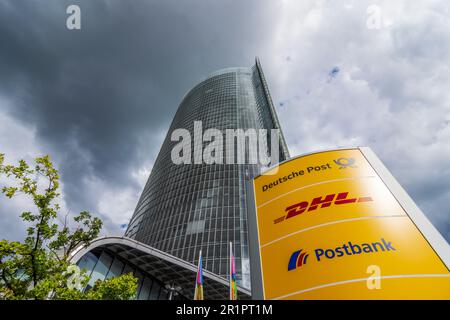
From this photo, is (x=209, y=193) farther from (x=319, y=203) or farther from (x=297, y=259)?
(x=297, y=259)

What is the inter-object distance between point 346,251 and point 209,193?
62860 millimetres

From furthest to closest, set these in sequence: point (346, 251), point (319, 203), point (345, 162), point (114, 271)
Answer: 1. point (114, 271)
2. point (345, 162)
3. point (319, 203)
4. point (346, 251)

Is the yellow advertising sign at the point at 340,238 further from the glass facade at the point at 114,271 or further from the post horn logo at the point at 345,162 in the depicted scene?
the glass facade at the point at 114,271

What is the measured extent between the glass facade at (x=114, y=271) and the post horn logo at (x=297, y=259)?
64.5ft

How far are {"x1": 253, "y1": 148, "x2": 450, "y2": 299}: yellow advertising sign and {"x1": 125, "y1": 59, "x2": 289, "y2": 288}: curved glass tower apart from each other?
44963mm

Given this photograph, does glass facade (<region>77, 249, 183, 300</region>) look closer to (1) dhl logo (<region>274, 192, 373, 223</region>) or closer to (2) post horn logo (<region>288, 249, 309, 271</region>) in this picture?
(1) dhl logo (<region>274, 192, 373, 223</region>)

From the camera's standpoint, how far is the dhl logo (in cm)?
704

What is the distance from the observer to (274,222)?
758 cm

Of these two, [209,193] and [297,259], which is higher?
[209,193]

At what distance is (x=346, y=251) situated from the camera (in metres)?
6.07

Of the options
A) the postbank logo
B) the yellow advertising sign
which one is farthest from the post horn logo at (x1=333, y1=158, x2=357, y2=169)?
the postbank logo

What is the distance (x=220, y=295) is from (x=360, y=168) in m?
31.5

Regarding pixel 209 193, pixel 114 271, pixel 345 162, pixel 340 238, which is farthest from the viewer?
pixel 209 193

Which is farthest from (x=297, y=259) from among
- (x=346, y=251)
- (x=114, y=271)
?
(x=114, y=271)
